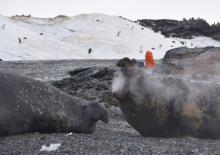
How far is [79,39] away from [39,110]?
85.1 feet

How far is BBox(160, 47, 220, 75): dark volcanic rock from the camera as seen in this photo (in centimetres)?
808

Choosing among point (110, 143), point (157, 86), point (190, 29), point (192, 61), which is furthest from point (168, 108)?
point (190, 29)

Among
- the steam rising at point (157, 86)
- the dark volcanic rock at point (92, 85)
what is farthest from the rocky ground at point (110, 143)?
the dark volcanic rock at point (92, 85)

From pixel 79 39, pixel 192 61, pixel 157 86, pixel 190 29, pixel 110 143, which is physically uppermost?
pixel 190 29

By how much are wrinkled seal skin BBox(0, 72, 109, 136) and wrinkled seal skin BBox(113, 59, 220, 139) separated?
2.45 feet

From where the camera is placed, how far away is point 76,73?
17734 millimetres

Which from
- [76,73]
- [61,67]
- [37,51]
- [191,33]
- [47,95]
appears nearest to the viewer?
[47,95]

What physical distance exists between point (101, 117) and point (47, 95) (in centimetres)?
75

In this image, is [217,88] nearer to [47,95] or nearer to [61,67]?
[47,95]

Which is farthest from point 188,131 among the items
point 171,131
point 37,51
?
point 37,51

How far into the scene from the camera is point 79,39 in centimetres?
3362

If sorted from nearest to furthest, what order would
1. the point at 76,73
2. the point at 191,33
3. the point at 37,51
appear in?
the point at 76,73 → the point at 37,51 → the point at 191,33

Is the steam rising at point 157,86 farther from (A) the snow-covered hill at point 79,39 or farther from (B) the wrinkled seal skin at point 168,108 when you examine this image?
(A) the snow-covered hill at point 79,39

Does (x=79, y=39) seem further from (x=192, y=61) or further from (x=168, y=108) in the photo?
(x=168, y=108)
